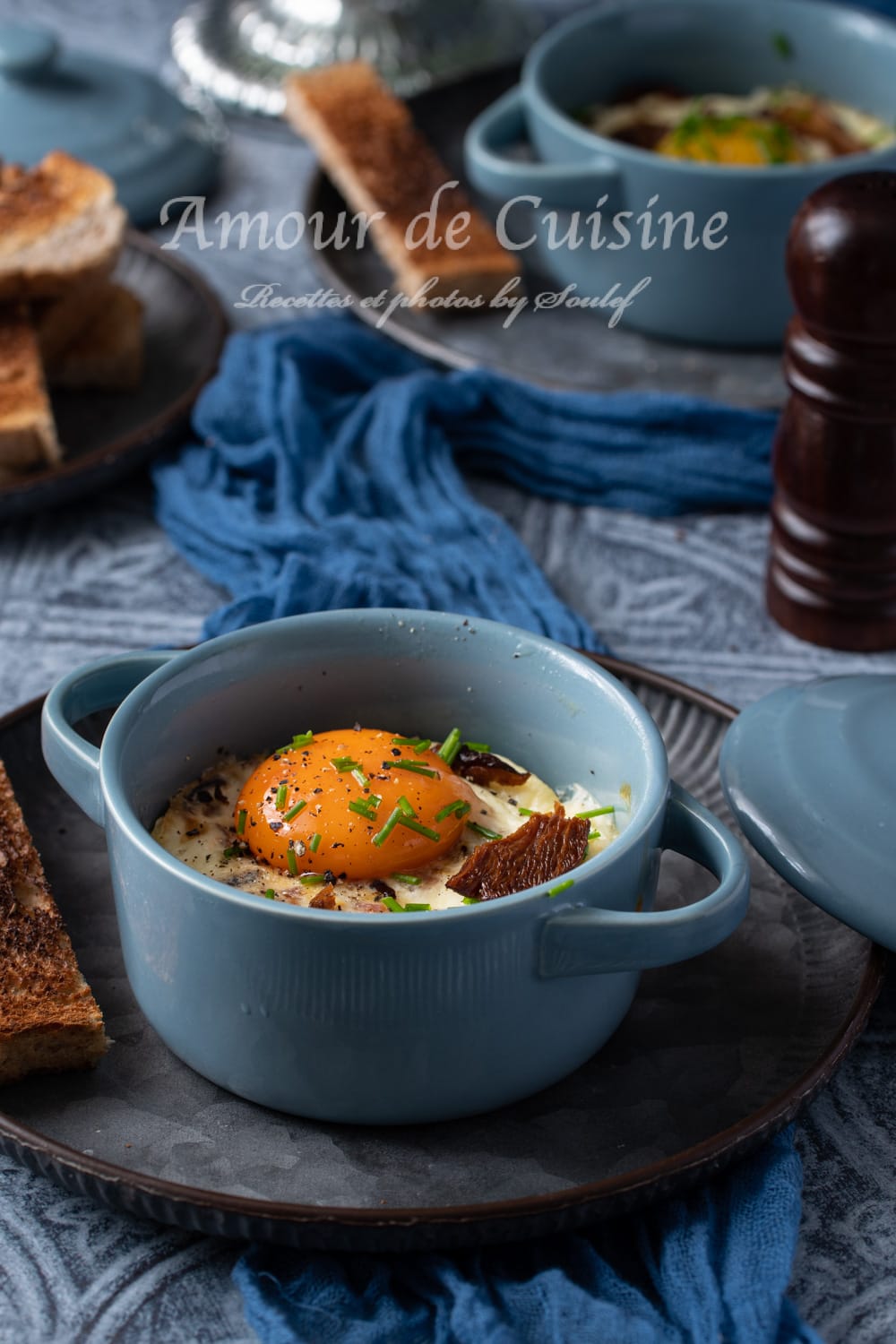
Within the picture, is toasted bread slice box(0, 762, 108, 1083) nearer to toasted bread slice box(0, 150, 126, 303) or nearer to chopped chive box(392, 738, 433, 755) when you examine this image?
chopped chive box(392, 738, 433, 755)

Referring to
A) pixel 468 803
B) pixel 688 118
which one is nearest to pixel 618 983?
pixel 468 803

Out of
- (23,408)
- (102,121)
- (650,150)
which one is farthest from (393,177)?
(23,408)

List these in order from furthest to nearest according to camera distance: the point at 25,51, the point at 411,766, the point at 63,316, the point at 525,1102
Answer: the point at 25,51 → the point at 63,316 → the point at 411,766 → the point at 525,1102

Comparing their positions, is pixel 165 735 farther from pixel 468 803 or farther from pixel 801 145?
pixel 801 145

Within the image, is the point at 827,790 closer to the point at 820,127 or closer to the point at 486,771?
the point at 486,771

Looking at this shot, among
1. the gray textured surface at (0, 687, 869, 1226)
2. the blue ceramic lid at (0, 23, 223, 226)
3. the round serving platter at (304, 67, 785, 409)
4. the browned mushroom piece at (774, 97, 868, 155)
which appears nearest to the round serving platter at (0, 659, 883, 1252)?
the gray textured surface at (0, 687, 869, 1226)

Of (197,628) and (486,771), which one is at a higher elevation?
(486,771)

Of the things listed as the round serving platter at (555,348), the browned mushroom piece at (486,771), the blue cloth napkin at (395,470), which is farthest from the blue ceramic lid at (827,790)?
the round serving platter at (555,348)
